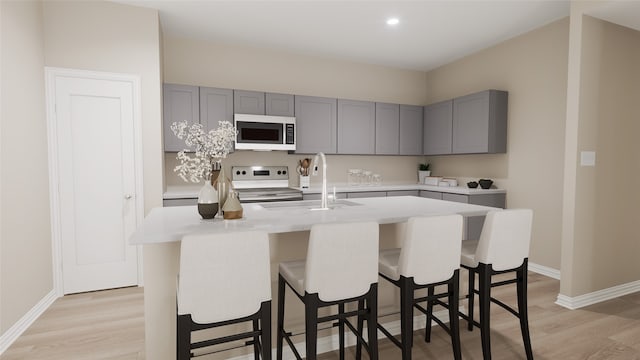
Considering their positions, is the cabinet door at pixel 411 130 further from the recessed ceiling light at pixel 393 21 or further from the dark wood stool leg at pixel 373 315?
the dark wood stool leg at pixel 373 315

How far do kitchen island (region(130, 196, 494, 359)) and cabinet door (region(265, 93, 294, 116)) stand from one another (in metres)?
2.23

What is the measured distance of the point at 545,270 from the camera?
3854 mm

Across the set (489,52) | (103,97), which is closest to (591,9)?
(489,52)

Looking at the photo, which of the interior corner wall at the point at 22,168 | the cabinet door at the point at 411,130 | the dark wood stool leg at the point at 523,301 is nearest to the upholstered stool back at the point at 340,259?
the dark wood stool leg at the point at 523,301

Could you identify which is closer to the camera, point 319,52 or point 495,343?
point 495,343

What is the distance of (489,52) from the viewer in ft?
14.8

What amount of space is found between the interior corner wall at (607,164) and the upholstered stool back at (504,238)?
1.24 m

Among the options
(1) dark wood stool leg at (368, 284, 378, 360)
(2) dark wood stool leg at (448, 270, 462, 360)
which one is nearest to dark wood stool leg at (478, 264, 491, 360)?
(2) dark wood stool leg at (448, 270, 462, 360)

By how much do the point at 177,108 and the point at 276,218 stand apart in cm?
260

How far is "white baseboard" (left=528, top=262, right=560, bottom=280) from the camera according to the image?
3.73 metres

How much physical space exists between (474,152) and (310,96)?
225 cm

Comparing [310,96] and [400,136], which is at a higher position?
[310,96]

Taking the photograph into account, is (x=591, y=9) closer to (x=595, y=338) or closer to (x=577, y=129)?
(x=577, y=129)

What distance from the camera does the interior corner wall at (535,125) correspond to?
3.71m
